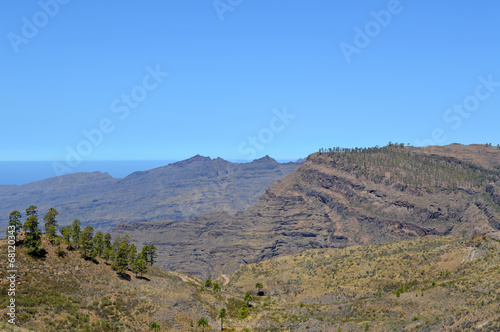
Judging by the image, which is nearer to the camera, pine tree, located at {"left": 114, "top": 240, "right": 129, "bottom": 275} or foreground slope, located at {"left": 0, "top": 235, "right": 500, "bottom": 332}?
foreground slope, located at {"left": 0, "top": 235, "right": 500, "bottom": 332}

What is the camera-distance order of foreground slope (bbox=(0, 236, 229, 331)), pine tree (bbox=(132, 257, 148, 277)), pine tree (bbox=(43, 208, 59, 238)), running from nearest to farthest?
foreground slope (bbox=(0, 236, 229, 331))
pine tree (bbox=(43, 208, 59, 238))
pine tree (bbox=(132, 257, 148, 277))

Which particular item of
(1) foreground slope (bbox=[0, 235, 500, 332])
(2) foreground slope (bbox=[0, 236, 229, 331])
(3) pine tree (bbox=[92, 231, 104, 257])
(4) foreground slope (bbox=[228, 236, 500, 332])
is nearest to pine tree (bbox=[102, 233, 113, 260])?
(3) pine tree (bbox=[92, 231, 104, 257])

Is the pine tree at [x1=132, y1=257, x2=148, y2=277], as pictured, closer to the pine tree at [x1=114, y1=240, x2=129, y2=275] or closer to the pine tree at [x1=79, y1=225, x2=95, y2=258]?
the pine tree at [x1=114, y1=240, x2=129, y2=275]

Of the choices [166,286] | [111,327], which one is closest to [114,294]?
[111,327]

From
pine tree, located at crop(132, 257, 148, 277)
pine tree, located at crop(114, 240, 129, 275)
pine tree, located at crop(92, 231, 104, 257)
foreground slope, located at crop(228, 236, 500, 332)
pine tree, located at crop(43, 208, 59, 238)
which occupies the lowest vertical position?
foreground slope, located at crop(228, 236, 500, 332)

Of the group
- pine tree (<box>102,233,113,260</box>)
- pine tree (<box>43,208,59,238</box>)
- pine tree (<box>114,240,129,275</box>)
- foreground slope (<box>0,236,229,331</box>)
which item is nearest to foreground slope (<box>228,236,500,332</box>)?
foreground slope (<box>0,236,229,331</box>)

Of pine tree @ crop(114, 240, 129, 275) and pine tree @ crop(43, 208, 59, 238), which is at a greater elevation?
pine tree @ crop(43, 208, 59, 238)

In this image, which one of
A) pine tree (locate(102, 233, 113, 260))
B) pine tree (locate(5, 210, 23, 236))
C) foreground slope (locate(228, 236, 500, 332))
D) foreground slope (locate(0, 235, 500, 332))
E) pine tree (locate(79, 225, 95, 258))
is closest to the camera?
foreground slope (locate(0, 235, 500, 332))

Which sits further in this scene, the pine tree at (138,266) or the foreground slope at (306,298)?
the pine tree at (138,266)

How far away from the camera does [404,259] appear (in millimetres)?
106312

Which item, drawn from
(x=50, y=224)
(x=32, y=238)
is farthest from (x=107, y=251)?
(x=32, y=238)

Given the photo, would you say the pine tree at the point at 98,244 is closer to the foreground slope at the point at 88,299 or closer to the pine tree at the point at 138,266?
the foreground slope at the point at 88,299

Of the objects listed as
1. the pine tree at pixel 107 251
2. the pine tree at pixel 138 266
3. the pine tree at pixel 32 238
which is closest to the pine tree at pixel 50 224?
the pine tree at pixel 32 238

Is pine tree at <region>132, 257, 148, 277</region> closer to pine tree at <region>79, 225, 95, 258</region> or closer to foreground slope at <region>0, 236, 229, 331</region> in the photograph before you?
foreground slope at <region>0, 236, 229, 331</region>
